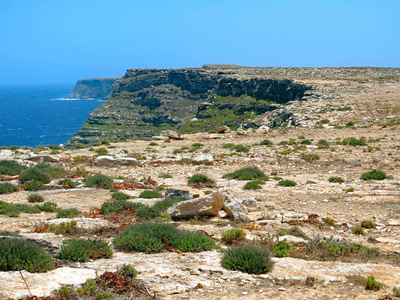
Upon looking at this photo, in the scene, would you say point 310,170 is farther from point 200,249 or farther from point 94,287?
point 94,287

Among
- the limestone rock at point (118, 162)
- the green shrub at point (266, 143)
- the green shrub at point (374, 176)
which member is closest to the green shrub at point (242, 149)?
the green shrub at point (266, 143)

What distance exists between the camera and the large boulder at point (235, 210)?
11603 millimetres

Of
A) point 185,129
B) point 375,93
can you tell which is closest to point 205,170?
point 375,93

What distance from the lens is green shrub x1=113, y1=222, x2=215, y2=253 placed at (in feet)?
28.3

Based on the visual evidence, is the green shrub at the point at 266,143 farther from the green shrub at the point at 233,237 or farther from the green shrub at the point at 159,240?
the green shrub at the point at 159,240

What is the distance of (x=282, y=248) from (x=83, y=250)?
4557 mm

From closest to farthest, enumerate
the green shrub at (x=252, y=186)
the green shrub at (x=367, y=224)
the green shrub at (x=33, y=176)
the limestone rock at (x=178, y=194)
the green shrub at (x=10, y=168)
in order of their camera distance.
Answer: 1. the green shrub at (x=367, y=224)
2. the limestone rock at (x=178, y=194)
3. the green shrub at (x=252, y=186)
4. the green shrub at (x=33, y=176)
5. the green shrub at (x=10, y=168)

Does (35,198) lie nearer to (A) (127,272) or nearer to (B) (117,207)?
(B) (117,207)

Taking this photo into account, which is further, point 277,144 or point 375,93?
point 375,93

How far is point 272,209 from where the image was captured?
13023 mm

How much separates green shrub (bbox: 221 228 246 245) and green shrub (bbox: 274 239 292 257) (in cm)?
A: 96

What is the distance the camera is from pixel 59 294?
20.4 ft

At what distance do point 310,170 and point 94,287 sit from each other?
16088 millimetres

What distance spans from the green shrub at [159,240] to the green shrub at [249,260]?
1068mm
